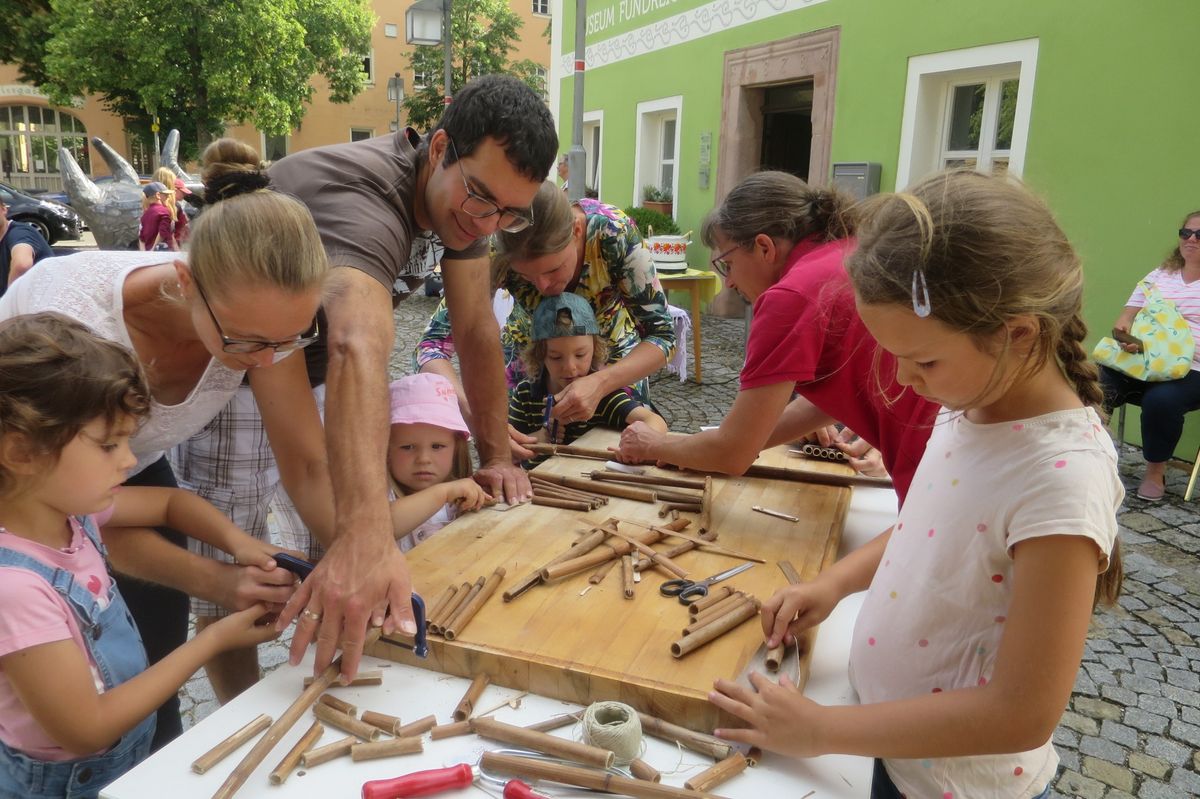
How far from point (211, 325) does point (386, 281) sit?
54cm

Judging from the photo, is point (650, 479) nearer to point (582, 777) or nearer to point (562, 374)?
point (562, 374)

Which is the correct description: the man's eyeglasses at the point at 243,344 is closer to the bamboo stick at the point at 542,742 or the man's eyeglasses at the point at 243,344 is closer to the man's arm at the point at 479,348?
the bamboo stick at the point at 542,742

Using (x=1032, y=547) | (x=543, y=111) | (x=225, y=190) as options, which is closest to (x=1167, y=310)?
(x=543, y=111)

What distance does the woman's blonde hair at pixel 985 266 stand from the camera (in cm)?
119

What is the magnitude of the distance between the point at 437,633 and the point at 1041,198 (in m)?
1.29

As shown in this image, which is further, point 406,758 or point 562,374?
point 562,374

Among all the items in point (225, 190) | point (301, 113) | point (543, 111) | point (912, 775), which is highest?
point (301, 113)

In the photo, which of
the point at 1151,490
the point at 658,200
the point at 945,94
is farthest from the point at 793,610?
the point at 658,200

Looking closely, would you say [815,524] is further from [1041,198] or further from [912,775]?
[1041,198]

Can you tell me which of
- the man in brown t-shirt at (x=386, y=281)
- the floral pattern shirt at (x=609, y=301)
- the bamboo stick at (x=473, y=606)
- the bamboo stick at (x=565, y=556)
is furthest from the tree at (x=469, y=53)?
the bamboo stick at (x=473, y=606)

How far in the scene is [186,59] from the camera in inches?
954

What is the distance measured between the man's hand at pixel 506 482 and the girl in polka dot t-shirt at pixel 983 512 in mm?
1146

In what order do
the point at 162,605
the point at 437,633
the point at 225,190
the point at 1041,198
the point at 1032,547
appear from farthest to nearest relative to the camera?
the point at 162,605
the point at 225,190
the point at 437,633
the point at 1041,198
the point at 1032,547

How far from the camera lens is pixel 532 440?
3.21m
